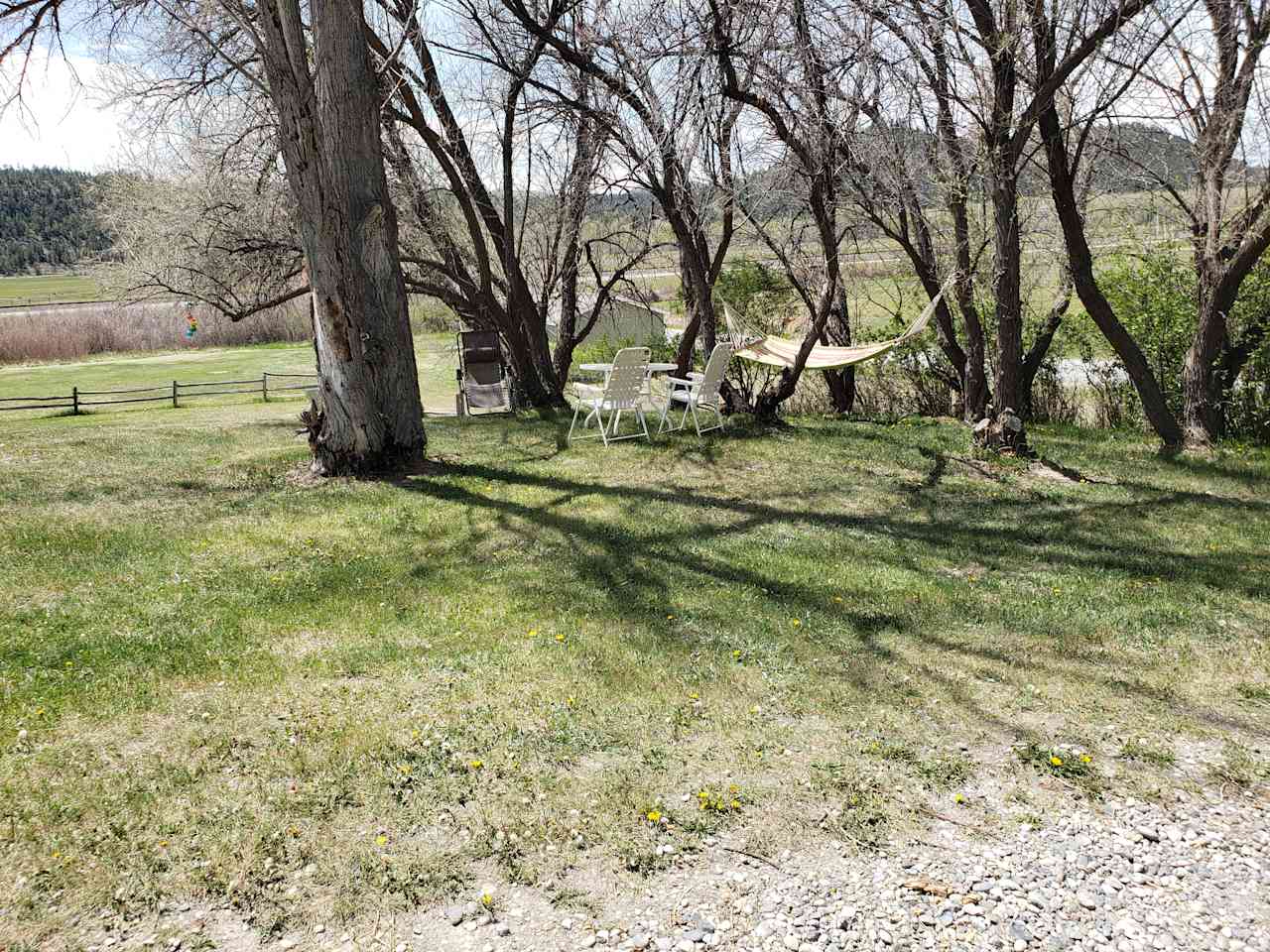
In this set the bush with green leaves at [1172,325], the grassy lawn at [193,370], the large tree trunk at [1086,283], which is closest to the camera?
the large tree trunk at [1086,283]

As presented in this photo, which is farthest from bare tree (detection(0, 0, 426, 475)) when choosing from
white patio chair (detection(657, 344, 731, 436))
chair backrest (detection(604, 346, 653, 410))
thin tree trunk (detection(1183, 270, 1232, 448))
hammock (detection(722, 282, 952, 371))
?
thin tree trunk (detection(1183, 270, 1232, 448))

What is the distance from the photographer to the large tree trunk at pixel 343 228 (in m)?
6.45

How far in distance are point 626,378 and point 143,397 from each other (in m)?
16.5

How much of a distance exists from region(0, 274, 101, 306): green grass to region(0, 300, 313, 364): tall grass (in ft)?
126

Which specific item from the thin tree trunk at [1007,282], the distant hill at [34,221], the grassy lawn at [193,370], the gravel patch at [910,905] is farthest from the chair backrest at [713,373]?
the distant hill at [34,221]

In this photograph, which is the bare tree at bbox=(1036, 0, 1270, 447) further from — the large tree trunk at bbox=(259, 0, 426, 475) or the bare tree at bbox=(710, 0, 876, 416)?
the large tree trunk at bbox=(259, 0, 426, 475)

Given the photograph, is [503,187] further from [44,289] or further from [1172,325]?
[44,289]

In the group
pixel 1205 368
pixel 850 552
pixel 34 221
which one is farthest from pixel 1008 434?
pixel 34 221

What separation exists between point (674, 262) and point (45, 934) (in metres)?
11.8

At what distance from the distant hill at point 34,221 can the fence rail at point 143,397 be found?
98.1 meters

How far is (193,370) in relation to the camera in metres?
32.7

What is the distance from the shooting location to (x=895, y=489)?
7160 millimetres

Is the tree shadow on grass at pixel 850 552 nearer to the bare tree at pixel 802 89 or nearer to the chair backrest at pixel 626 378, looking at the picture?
the chair backrest at pixel 626 378

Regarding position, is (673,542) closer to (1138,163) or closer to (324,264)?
(324,264)
